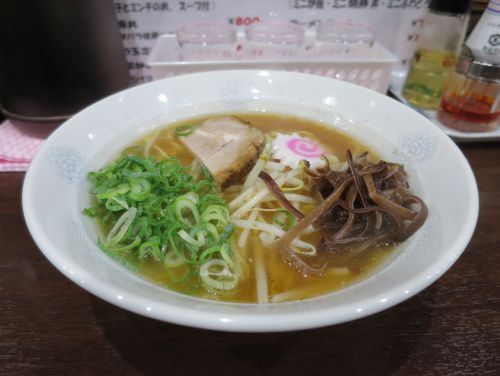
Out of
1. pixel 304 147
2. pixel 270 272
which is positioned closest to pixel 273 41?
pixel 304 147

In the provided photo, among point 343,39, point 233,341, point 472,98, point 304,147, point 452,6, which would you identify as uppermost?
point 452,6

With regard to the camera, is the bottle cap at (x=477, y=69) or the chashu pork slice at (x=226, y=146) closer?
the chashu pork slice at (x=226, y=146)

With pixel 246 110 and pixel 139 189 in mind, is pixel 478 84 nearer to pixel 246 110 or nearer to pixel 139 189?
pixel 246 110

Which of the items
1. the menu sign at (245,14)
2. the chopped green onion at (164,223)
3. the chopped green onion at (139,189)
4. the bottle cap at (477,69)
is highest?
the menu sign at (245,14)

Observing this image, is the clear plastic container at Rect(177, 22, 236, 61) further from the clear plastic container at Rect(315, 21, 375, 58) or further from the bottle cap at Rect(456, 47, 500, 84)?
the bottle cap at Rect(456, 47, 500, 84)

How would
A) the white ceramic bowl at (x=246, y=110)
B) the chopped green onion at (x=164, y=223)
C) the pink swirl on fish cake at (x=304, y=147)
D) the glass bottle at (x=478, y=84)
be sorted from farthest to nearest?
the glass bottle at (x=478, y=84) < the pink swirl on fish cake at (x=304, y=147) < the chopped green onion at (x=164, y=223) < the white ceramic bowl at (x=246, y=110)

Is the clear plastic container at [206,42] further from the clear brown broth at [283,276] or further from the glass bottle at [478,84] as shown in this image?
the glass bottle at [478,84]

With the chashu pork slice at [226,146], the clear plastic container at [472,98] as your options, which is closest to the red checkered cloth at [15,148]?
the chashu pork slice at [226,146]
